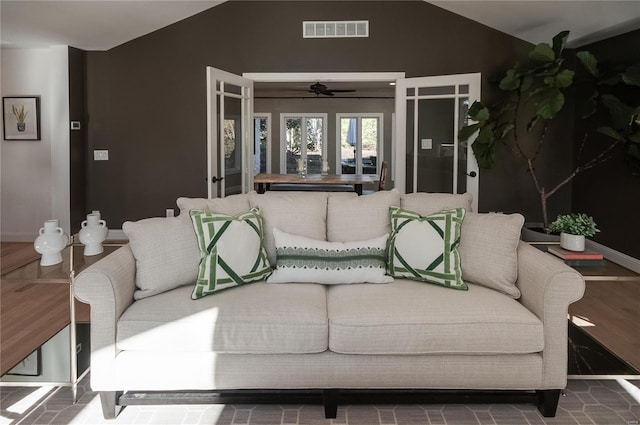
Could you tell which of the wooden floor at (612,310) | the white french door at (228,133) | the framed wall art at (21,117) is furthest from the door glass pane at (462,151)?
the framed wall art at (21,117)

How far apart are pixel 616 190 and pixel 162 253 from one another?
490 cm

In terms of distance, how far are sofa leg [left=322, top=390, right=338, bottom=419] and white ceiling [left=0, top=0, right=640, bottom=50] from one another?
4.43 m

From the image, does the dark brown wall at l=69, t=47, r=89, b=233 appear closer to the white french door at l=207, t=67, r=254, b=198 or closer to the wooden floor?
the wooden floor

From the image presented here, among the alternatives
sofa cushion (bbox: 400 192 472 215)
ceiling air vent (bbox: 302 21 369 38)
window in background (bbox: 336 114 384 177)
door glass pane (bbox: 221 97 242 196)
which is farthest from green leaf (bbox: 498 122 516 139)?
window in background (bbox: 336 114 384 177)

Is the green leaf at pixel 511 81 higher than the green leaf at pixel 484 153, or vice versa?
the green leaf at pixel 511 81

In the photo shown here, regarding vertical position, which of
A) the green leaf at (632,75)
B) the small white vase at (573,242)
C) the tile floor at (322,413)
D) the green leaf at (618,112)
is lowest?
the tile floor at (322,413)

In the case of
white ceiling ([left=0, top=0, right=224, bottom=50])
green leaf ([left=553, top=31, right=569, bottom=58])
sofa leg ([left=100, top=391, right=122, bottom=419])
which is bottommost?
sofa leg ([left=100, top=391, right=122, bottom=419])

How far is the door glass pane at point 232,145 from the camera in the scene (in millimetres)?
5484

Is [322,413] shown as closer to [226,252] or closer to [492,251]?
[226,252]

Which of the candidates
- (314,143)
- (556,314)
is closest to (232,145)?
(556,314)

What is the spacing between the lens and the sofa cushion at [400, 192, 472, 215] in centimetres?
293

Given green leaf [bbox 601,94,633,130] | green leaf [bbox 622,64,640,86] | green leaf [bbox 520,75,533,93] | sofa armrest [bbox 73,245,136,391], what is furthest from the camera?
green leaf [bbox 520,75,533,93]

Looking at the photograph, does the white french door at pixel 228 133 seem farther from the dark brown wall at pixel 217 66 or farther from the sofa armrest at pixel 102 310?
the sofa armrest at pixel 102 310

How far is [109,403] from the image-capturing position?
88.8 inches
